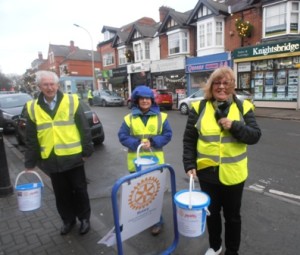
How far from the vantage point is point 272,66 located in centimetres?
1784

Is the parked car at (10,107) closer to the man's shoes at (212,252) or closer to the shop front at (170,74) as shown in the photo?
the man's shoes at (212,252)

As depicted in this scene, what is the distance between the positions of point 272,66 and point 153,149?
1680 cm

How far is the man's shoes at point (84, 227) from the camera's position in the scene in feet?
11.4

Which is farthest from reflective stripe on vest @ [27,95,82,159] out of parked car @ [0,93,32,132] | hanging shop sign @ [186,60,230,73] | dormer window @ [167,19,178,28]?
dormer window @ [167,19,178,28]

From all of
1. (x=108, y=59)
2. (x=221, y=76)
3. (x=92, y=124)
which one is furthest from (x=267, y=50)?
(x=108, y=59)

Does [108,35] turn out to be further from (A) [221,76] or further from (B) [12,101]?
(A) [221,76]

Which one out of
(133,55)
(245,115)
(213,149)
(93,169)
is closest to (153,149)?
(213,149)

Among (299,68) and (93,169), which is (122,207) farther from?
(299,68)

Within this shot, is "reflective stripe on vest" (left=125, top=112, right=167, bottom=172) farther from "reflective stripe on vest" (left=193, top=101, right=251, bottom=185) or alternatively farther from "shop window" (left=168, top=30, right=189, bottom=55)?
"shop window" (left=168, top=30, right=189, bottom=55)

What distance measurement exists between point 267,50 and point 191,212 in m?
17.5

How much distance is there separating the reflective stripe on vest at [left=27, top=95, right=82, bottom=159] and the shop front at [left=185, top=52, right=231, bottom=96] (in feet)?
56.9

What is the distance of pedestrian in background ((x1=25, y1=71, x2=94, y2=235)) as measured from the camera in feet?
10.5

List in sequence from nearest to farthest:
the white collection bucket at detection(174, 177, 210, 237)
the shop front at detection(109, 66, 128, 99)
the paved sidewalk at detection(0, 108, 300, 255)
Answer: the white collection bucket at detection(174, 177, 210, 237), the paved sidewalk at detection(0, 108, 300, 255), the shop front at detection(109, 66, 128, 99)

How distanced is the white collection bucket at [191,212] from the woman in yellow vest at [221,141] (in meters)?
0.27
